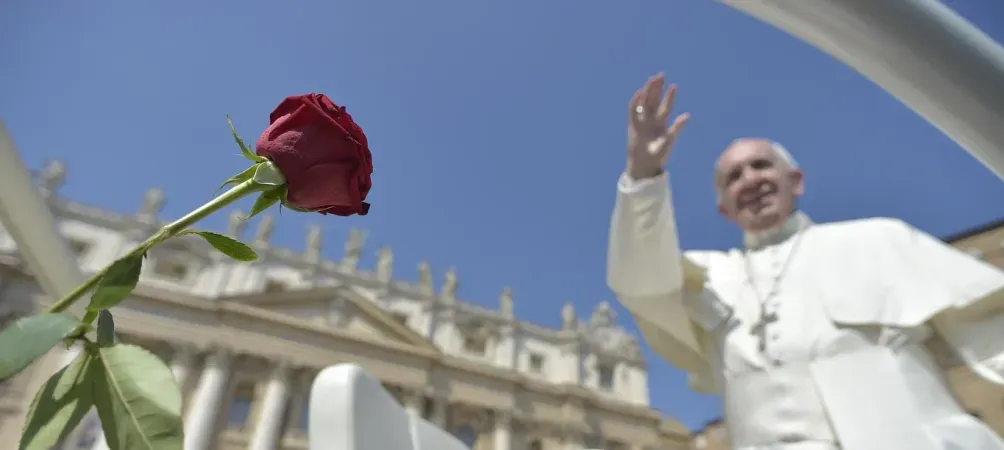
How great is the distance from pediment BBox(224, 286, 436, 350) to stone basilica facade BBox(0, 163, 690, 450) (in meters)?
0.04

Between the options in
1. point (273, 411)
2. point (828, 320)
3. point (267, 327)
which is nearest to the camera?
point (828, 320)

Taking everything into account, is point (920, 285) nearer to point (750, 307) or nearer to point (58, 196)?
point (750, 307)

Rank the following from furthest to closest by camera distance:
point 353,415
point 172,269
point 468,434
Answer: point 468,434 < point 172,269 < point 353,415

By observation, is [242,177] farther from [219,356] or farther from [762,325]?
[219,356]

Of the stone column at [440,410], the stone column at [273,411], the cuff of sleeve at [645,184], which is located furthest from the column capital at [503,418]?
the cuff of sleeve at [645,184]

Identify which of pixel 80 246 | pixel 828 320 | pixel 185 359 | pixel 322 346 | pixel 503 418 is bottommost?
pixel 828 320

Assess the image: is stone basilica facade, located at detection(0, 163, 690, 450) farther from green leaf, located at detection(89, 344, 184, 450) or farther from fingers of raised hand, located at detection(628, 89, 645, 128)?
green leaf, located at detection(89, 344, 184, 450)

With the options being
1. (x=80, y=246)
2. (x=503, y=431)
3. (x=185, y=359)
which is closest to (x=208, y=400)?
(x=185, y=359)

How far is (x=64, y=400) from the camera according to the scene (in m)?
0.41

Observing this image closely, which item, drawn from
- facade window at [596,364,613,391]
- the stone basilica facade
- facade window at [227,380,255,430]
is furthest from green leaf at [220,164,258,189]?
facade window at [596,364,613,391]

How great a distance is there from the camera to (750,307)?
6.46 feet

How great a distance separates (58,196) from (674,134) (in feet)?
60.2

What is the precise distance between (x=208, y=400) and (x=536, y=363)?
10.3 m

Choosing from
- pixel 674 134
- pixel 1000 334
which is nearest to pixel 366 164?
pixel 674 134
